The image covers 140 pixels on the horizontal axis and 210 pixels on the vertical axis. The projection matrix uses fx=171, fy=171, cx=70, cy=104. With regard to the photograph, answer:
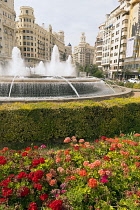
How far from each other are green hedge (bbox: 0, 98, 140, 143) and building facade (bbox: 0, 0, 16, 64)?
141ft

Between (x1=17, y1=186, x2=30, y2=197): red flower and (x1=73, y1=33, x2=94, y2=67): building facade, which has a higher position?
(x1=73, y1=33, x2=94, y2=67): building facade

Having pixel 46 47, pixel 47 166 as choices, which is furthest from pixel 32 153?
pixel 46 47

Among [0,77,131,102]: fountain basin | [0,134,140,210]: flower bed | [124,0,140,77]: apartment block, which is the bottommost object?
[0,134,140,210]: flower bed

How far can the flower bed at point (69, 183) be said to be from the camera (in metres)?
2.76

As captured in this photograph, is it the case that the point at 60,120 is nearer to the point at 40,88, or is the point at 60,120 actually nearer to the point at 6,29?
the point at 40,88

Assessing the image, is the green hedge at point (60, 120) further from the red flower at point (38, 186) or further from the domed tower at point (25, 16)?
the domed tower at point (25, 16)

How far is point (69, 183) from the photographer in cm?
323

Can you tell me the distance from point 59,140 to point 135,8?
5102 centimetres

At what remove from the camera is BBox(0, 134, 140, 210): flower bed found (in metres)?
2.76

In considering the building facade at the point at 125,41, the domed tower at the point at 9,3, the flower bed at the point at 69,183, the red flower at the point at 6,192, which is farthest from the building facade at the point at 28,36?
the red flower at the point at 6,192

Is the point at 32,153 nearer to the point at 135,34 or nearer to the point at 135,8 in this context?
the point at 135,34

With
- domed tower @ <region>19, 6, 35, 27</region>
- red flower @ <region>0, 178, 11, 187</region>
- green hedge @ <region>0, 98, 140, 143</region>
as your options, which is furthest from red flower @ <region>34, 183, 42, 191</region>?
domed tower @ <region>19, 6, 35, 27</region>

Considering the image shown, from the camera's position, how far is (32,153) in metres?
4.15

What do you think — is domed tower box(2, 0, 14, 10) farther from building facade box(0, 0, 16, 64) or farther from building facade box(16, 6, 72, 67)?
building facade box(16, 6, 72, 67)
